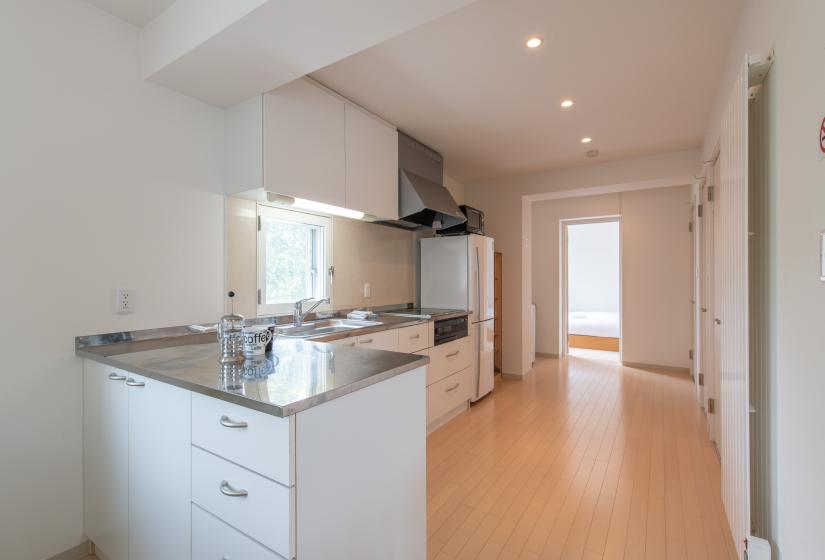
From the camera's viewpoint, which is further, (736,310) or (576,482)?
(576,482)

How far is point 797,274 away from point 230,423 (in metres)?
1.81

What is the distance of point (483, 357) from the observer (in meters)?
3.86

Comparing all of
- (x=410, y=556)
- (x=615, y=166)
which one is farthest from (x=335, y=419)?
(x=615, y=166)

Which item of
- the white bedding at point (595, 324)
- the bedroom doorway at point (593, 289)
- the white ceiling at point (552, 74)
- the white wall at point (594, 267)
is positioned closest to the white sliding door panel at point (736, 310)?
the white ceiling at point (552, 74)

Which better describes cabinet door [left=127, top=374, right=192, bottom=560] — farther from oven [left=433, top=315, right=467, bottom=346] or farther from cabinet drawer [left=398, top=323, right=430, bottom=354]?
oven [left=433, top=315, right=467, bottom=346]

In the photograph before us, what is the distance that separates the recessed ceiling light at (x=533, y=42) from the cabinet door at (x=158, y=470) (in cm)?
239

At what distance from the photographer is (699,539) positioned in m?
1.78

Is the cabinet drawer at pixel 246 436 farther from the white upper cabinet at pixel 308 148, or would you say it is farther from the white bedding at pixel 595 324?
the white bedding at pixel 595 324

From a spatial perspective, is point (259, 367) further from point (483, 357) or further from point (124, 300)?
point (483, 357)

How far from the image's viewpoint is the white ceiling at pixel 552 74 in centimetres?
191

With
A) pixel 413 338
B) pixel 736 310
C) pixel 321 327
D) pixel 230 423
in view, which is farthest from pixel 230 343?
pixel 736 310

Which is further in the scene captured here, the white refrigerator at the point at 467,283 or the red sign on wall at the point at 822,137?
the white refrigerator at the point at 467,283

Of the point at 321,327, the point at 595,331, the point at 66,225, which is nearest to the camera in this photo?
the point at 66,225

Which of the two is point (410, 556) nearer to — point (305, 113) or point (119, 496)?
point (119, 496)
